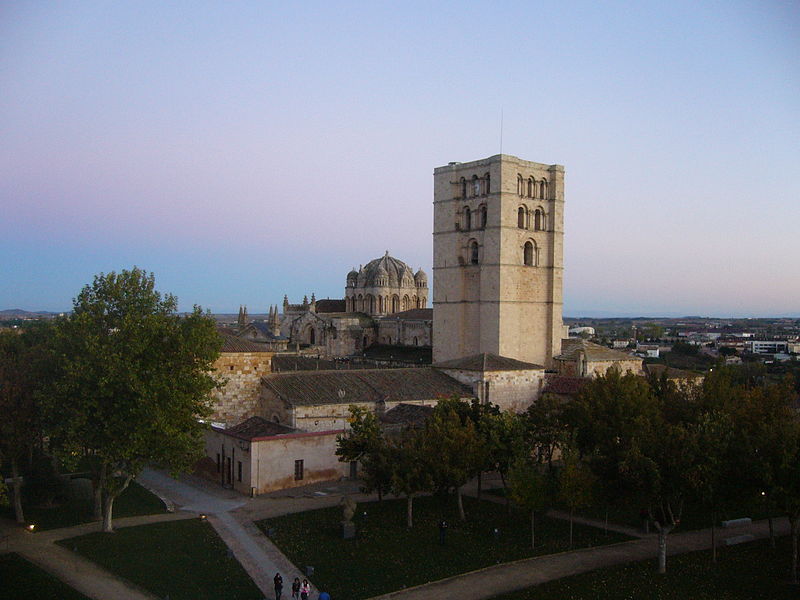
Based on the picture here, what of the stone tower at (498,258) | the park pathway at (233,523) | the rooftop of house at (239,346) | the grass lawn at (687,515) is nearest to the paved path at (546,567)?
the grass lawn at (687,515)

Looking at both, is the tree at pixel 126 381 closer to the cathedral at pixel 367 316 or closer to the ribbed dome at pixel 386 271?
the cathedral at pixel 367 316

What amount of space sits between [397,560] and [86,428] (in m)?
12.1

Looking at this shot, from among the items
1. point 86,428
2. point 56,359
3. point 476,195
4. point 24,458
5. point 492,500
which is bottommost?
point 492,500

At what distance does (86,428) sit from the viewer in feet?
86.7

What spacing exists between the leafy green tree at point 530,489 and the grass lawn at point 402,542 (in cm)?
145

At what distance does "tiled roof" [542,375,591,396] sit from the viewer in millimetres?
43750

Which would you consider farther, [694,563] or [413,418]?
[413,418]

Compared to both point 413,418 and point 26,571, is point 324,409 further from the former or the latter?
point 26,571

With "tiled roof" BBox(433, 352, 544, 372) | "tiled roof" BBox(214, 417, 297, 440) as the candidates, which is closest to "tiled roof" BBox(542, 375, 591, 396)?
"tiled roof" BBox(433, 352, 544, 372)

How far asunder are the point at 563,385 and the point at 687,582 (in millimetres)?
23786

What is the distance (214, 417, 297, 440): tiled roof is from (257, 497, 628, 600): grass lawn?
5.40m

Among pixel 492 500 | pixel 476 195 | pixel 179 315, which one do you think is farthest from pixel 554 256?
pixel 179 315

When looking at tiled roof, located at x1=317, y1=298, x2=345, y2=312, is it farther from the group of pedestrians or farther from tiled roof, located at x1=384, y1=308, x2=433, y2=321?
the group of pedestrians

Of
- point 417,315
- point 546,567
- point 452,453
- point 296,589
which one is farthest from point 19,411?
point 417,315
